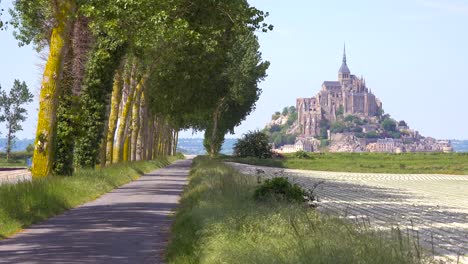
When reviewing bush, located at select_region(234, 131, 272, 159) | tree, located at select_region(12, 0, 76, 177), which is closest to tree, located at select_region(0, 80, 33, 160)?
bush, located at select_region(234, 131, 272, 159)

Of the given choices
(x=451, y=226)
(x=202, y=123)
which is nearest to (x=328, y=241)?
(x=451, y=226)

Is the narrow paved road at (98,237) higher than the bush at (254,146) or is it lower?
lower

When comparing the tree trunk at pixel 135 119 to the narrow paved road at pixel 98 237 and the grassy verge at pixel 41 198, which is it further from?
the narrow paved road at pixel 98 237

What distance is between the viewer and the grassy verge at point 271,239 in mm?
9086

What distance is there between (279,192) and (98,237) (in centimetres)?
517

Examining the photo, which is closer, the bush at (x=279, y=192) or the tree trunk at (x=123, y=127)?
the bush at (x=279, y=192)

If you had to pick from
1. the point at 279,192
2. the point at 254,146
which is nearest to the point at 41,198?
the point at 279,192

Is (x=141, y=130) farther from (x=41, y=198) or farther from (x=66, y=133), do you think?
(x=41, y=198)

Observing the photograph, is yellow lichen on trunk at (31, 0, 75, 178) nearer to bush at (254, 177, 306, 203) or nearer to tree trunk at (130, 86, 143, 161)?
bush at (254, 177, 306, 203)

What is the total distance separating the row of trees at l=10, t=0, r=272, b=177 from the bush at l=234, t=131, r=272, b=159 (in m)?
50.3

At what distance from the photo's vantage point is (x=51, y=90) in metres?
26.7

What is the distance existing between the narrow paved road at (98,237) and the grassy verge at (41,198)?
1.14 ft

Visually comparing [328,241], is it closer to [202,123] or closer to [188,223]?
[188,223]

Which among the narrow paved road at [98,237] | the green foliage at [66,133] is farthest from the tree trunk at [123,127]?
the narrow paved road at [98,237]
